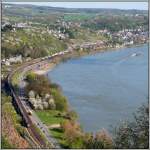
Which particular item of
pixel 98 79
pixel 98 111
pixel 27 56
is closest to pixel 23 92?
pixel 98 111

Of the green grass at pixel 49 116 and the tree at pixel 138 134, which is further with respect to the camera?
the green grass at pixel 49 116

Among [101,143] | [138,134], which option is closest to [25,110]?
[101,143]

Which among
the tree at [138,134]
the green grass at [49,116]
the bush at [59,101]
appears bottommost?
the green grass at [49,116]

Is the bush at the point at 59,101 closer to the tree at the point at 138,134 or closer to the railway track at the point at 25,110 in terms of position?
the railway track at the point at 25,110

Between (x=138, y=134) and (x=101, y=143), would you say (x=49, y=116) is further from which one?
(x=138, y=134)

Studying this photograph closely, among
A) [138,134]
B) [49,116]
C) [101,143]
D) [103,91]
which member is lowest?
[49,116]

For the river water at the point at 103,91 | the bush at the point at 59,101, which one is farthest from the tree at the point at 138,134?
the bush at the point at 59,101

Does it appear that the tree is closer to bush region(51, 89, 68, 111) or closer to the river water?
the river water

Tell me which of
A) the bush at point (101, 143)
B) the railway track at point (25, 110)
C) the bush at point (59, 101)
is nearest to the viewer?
the bush at point (101, 143)

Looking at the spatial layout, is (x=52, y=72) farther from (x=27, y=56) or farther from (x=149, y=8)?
(x=149, y=8)
